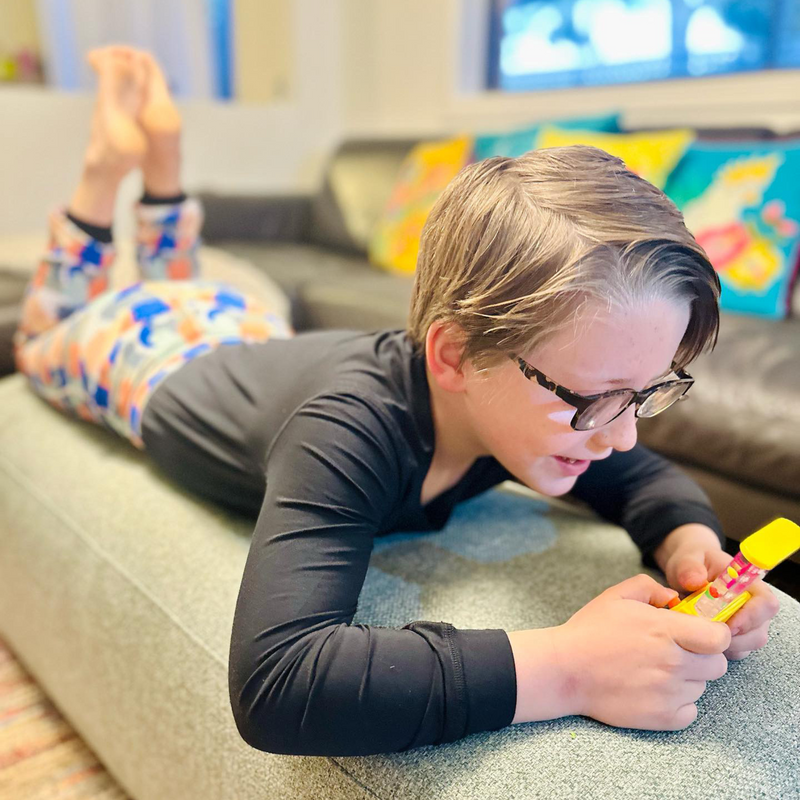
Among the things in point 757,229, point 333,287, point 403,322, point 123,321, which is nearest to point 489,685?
point 123,321

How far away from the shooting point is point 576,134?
1.90m

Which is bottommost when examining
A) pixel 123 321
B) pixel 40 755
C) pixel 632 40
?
pixel 40 755

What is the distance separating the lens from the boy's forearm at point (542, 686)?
20.3 inches

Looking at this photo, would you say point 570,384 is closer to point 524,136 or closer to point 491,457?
point 491,457

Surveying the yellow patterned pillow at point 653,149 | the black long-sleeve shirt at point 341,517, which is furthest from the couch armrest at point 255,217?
the black long-sleeve shirt at point 341,517

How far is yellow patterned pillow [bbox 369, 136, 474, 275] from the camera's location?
2.07 meters

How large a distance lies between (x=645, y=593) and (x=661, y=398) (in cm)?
15

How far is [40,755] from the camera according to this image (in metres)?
0.91

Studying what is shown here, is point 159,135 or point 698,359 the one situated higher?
point 159,135

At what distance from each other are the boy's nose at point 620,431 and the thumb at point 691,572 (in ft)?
0.46

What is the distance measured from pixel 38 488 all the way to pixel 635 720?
774 mm

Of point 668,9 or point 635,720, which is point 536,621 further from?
point 668,9

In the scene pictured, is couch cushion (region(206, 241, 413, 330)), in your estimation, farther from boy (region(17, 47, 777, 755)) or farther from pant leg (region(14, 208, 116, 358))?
boy (region(17, 47, 777, 755))

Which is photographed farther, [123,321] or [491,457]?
[123,321]
